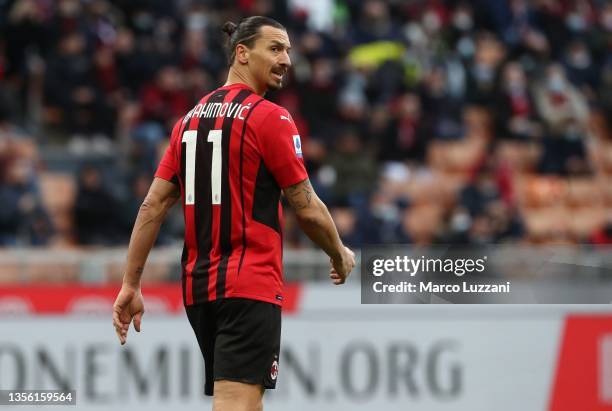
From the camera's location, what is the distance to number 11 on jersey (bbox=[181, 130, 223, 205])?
525 cm

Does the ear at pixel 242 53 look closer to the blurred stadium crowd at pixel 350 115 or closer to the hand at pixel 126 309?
the hand at pixel 126 309

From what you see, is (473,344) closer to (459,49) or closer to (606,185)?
(606,185)

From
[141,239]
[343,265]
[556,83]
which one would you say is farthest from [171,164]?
[556,83]

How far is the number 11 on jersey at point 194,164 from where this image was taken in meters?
5.25

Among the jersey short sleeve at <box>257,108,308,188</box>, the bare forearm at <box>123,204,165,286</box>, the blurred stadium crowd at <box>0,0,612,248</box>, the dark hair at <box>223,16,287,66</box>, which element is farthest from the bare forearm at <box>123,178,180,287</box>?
the blurred stadium crowd at <box>0,0,612,248</box>

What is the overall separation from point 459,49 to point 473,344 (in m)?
9.08

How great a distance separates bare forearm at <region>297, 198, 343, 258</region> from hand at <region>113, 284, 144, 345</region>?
83cm

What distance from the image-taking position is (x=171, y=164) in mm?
5453

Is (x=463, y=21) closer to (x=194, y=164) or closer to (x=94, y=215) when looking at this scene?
(x=94, y=215)

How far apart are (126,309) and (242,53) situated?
1.20m

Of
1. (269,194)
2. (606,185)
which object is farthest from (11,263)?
(606,185)

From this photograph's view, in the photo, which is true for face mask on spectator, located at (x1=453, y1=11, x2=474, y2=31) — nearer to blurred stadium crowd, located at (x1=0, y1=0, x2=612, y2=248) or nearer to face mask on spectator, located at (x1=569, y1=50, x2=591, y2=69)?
blurred stadium crowd, located at (x1=0, y1=0, x2=612, y2=248)

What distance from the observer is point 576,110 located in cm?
1648

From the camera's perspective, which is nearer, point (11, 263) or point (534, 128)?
point (11, 263)
